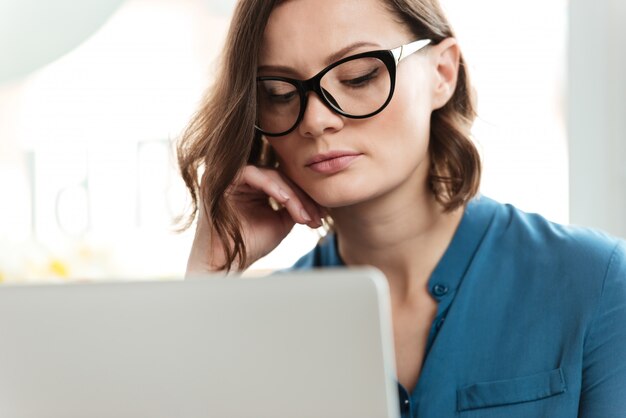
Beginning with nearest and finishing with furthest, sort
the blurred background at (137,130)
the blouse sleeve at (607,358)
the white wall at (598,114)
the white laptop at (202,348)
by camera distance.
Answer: the white laptop at (202,348) → the blouse sleeve at (607,358) → the white wall at (598,114) → the blurred background at (137,130)

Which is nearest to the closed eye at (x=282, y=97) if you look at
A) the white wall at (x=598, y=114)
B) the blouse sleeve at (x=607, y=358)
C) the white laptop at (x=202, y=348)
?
the blouse sleeve at (x=607, y=358)

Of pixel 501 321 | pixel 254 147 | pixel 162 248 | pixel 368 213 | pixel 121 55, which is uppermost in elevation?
pixel 121 55

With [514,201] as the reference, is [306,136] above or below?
above

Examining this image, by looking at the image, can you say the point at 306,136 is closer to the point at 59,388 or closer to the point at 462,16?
the point at 59,388

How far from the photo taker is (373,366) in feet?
2.26

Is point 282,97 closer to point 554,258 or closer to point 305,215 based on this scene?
point 305,215

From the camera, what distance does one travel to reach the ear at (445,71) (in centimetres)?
170

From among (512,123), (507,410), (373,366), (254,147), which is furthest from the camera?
(512,123)

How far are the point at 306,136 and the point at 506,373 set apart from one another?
58cm

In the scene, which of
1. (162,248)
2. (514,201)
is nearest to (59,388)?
(514,201)

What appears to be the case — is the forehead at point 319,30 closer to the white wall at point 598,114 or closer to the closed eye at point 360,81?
the closed eye at point 360,81

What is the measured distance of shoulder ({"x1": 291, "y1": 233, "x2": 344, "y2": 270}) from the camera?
1.91 m

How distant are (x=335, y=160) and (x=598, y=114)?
3.85ft

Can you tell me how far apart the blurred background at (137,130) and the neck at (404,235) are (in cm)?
94
